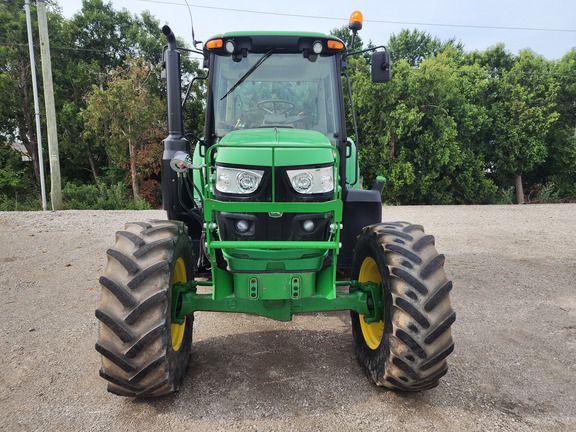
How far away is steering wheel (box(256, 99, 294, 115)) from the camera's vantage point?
12.8ft

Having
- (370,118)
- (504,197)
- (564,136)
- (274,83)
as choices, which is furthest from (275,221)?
(564,136)

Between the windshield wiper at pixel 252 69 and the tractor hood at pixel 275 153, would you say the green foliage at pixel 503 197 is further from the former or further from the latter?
the tractor hood at pixel 275 153

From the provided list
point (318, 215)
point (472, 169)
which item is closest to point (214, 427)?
point (318, 215)

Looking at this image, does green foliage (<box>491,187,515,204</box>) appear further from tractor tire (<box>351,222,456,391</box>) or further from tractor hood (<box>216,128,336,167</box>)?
tractor hood (<box>216,128,336,167</box>)

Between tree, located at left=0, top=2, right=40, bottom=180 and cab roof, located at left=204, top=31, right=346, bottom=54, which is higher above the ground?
tree, located at left=0, top=2, right=40, bottom=180

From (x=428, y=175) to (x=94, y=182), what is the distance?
17.5 metres

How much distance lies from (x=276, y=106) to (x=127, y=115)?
1702 cm

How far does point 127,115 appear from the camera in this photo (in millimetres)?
18969

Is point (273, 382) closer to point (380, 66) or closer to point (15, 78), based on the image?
point (380, 66)

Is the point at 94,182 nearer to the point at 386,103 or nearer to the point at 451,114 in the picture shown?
the point at 386,103

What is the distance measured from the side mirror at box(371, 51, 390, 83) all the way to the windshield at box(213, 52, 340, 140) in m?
0.39

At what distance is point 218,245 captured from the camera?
8.61ft

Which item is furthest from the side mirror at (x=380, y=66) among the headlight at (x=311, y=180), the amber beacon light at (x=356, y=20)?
the headlight at (x=311, y=180)

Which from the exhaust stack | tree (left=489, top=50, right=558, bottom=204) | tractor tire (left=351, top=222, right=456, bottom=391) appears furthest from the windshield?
tree (left=489, top=50, right=558, bottom=204)
